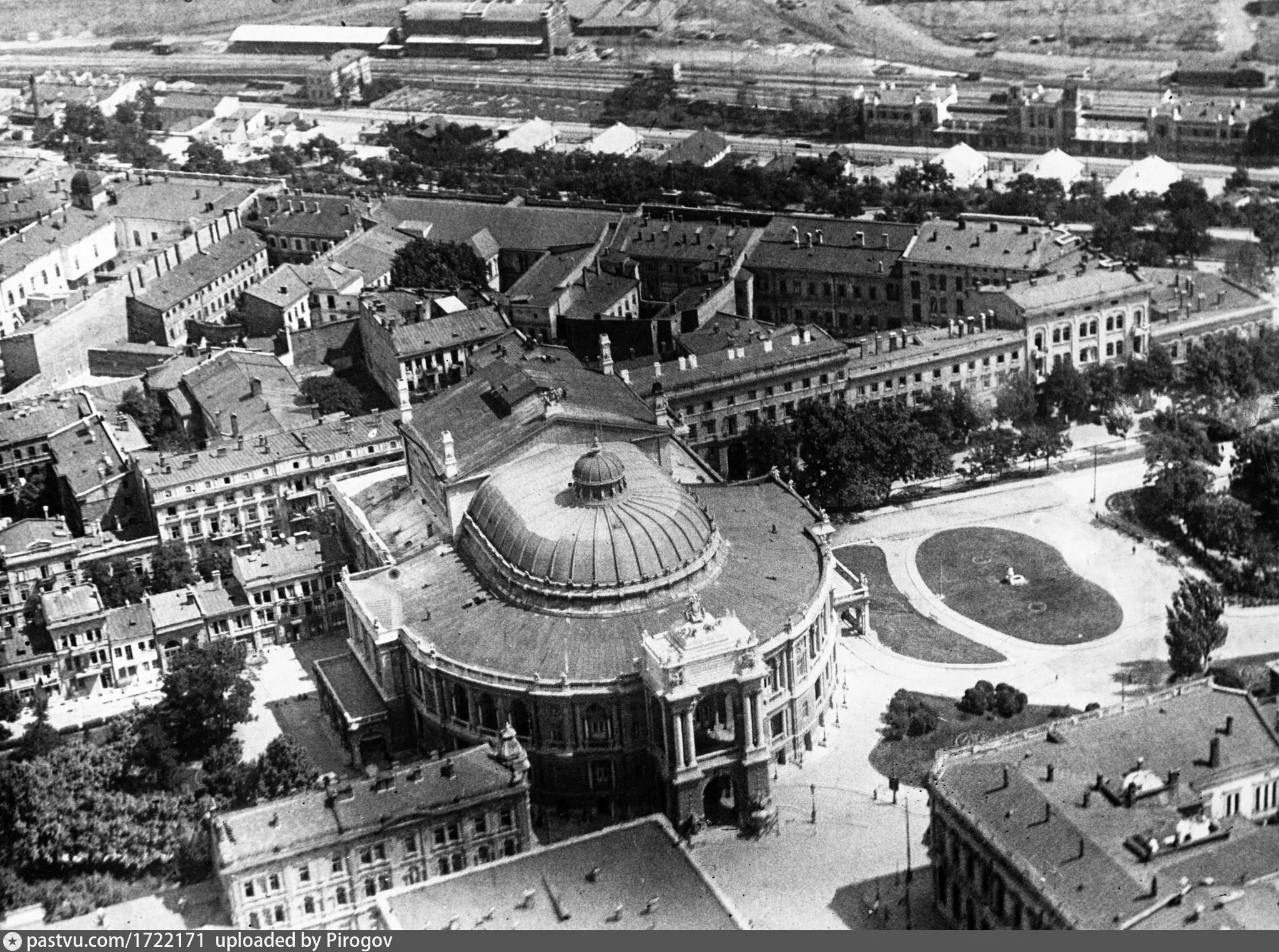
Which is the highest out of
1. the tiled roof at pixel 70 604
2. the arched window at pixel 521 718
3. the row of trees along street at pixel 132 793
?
the tiled roof at pixel 70 604

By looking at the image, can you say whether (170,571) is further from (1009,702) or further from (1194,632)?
(1194,632)

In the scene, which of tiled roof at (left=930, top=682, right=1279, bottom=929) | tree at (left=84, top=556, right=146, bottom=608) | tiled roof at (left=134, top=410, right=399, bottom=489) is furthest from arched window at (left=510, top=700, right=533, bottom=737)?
tiled roof at (left=134, top=410, right=399, bottom=489)

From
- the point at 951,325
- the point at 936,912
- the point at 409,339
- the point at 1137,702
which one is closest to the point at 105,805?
the point at 936,912

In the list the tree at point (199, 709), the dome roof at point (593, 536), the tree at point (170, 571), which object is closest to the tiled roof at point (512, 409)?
the dome roof at point (593, 536)

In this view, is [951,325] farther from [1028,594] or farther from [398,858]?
[398,858]

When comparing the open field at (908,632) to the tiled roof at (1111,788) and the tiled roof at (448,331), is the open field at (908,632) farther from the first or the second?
the tiled roof at (448,331)

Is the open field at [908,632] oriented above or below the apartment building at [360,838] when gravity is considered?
below

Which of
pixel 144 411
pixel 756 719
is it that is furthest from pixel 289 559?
pixel 756 719

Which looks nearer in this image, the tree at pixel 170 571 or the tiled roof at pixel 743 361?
the tree at pixel 170 571
